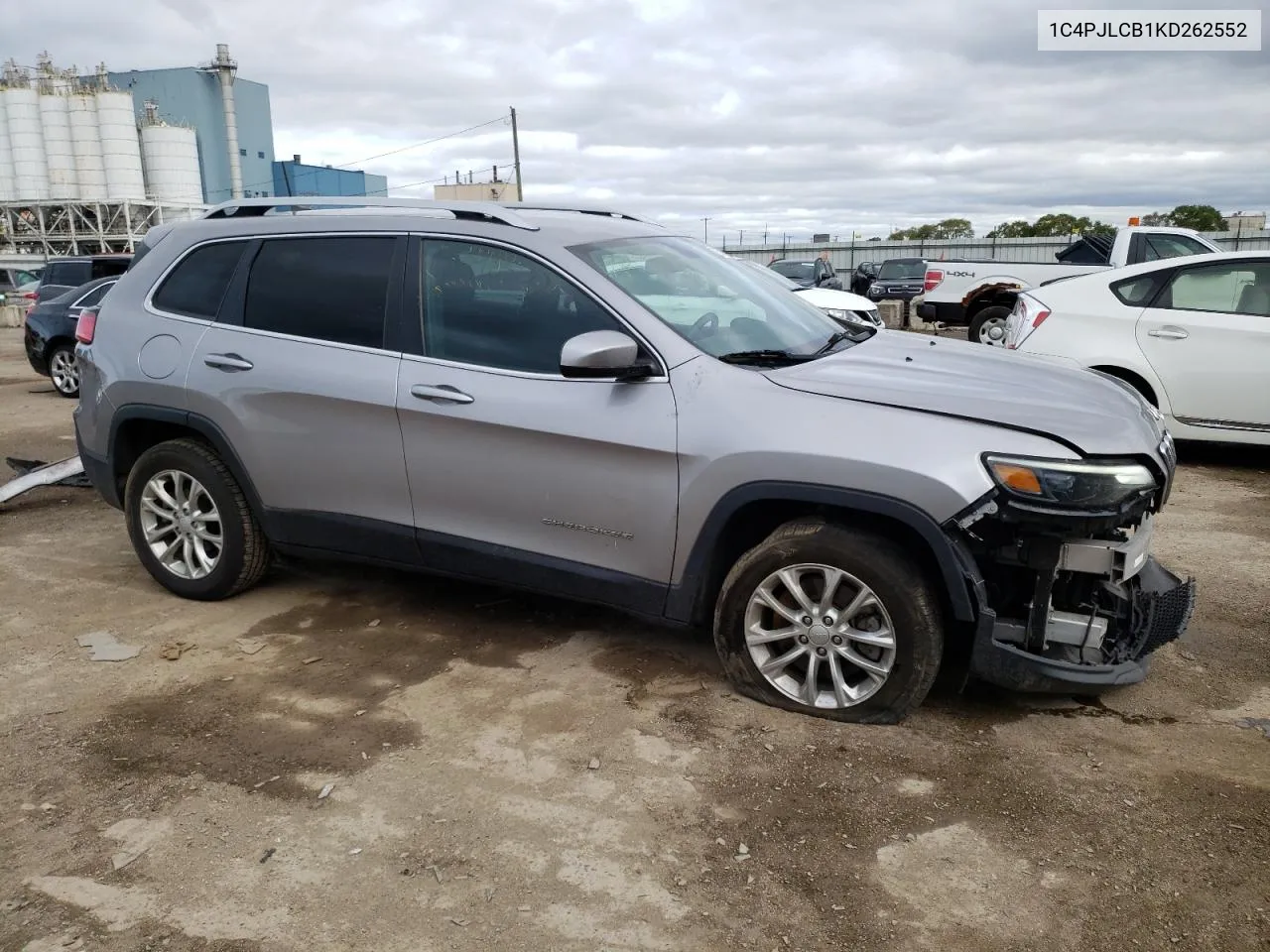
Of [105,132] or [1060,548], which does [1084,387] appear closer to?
[1060,548]

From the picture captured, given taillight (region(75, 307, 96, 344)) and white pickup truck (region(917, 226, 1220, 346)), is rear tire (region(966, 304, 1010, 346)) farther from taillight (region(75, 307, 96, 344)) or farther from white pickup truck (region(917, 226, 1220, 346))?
taillight (region(75, 307, 96, 344))

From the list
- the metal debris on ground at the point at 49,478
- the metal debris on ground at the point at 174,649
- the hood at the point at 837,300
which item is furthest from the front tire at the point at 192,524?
the hood at the point at 837,300

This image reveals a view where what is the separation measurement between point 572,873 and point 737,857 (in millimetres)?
475

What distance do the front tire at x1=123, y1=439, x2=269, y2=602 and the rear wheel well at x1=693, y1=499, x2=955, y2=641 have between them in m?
2.32

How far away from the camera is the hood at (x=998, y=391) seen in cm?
327

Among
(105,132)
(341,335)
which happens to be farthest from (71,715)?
(105,132)

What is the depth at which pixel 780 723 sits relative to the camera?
11.7ft

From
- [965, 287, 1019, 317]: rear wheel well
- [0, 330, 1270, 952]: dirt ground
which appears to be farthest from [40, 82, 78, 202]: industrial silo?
[0, 330, 1270, 952]: dirt ground

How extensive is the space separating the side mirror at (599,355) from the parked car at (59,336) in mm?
10817

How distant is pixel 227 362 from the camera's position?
4.48 meters

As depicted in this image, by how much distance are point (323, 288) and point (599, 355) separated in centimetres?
158

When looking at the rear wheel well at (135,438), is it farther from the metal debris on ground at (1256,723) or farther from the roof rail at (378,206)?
the metal debris on ground at (1256,723)

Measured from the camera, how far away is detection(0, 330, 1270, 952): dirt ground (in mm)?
2590

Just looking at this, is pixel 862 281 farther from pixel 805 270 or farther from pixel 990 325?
pixel 990 325
